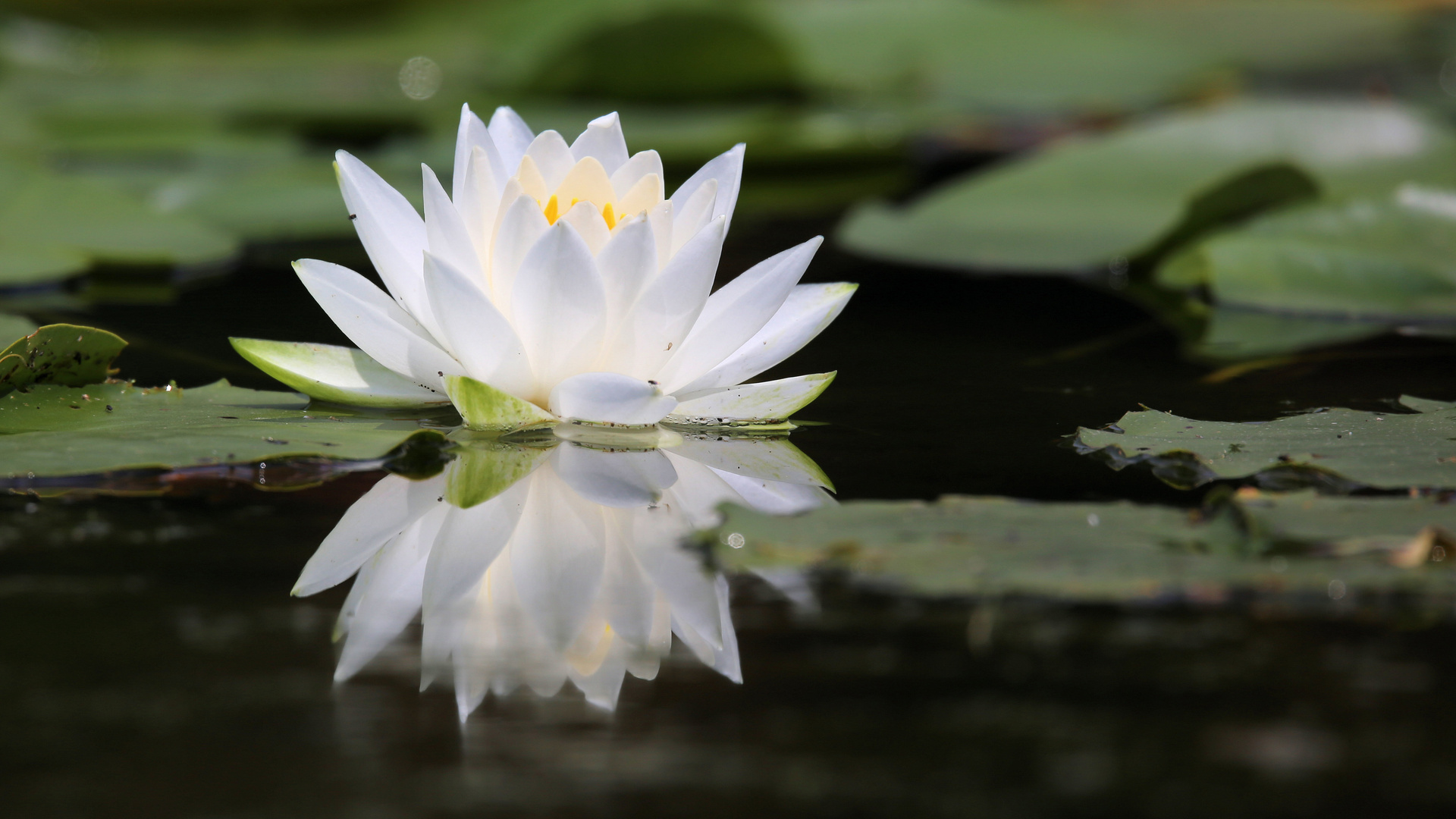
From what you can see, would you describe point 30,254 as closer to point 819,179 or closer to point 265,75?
point 819,179

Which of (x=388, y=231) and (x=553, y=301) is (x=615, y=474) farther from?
(x=388, y=231)

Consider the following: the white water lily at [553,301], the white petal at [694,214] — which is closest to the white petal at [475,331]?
the white water lily at [553,301]

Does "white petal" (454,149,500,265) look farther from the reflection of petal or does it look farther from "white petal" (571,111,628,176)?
the reflection of petal

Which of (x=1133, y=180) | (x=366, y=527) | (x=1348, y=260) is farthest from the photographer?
(x=1133, y=180)

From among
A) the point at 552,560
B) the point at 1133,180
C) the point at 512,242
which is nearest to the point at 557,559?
the point at 552,560

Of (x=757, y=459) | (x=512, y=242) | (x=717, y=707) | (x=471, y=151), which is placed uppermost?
(x=471, y=151)

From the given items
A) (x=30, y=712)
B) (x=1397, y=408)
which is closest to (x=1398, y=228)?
(x=1397, y=408)
